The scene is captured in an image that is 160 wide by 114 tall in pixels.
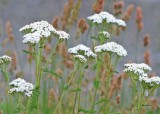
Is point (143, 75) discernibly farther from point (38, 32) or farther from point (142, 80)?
point (38, 32)

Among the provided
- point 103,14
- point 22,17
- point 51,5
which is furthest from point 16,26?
point 103,14

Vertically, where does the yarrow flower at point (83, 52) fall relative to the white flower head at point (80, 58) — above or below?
above

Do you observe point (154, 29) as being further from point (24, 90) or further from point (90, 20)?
point (24, 90)

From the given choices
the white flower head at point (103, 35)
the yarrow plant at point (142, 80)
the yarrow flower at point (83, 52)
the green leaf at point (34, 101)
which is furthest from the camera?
the white flower head at point (103, 35)

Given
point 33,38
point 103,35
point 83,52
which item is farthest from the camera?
point 103,35

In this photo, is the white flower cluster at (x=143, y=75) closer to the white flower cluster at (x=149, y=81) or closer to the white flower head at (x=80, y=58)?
the white flower cluster at (x=149, y=81)

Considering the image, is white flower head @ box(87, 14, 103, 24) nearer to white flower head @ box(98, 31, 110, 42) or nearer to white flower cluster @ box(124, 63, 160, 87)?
white flower head @ box(98, 31, 110, 42)

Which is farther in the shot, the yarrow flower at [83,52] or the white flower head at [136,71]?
the yarrow flower at [83,52]

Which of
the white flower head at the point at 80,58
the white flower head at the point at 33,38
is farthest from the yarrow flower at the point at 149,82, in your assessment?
the white flower head at the point at 33,38

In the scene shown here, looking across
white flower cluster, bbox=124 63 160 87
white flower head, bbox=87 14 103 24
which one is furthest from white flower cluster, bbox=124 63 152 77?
white flower head, bbox=87 14 103 24

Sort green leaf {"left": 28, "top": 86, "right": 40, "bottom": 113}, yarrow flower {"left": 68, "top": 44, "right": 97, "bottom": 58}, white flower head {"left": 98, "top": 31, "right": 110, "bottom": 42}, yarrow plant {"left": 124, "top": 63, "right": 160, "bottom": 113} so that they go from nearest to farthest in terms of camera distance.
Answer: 1. green leaf {"left": 28, "top": 86, "right": 40, "bottom": 113}
2. yarrow plant {"left": 124, "top": 63, "right": 160, "bottom": 113}
3. yarrow flower {"left": 68, "top": 44, "right": 97, "bottom": 58}
4. white flower head {"left": 98, "top": 31, "right": 110, "bottom": 42}

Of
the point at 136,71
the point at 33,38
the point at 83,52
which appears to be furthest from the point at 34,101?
the point at 136,71

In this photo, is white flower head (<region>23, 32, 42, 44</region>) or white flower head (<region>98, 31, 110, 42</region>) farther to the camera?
white flower head (<region>98, 31, 110, 42</region>)
